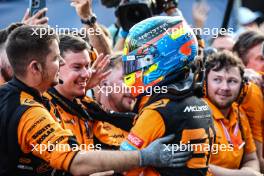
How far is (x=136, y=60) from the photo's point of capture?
4094 millimetres

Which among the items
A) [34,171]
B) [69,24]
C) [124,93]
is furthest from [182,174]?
[69,24]

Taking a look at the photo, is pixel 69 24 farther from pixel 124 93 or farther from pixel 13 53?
pixel 13 53

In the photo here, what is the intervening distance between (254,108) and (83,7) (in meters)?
1.81

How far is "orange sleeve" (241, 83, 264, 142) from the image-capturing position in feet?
20.0

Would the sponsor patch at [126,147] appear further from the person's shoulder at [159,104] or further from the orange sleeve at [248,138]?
the orange sleeve at [248,138]

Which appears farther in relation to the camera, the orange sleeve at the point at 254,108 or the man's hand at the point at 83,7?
the orange sleeve at the point at 254,108

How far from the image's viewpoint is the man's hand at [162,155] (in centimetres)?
386

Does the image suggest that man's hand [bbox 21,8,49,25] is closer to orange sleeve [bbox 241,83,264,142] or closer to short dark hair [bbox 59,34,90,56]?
short dark hair [bbox 59,34,90,56]

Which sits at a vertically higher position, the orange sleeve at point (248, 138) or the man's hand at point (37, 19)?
the man's hand at point (37, 19)

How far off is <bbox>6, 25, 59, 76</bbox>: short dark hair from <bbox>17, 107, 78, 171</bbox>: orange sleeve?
0.35 m

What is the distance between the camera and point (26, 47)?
4086 mm

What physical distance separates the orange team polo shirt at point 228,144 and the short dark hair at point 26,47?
1.83m

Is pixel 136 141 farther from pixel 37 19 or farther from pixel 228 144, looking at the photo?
pixel 228 144

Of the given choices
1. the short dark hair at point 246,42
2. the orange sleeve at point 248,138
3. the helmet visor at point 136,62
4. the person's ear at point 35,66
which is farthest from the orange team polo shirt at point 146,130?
the short dark hair at point 246,42
